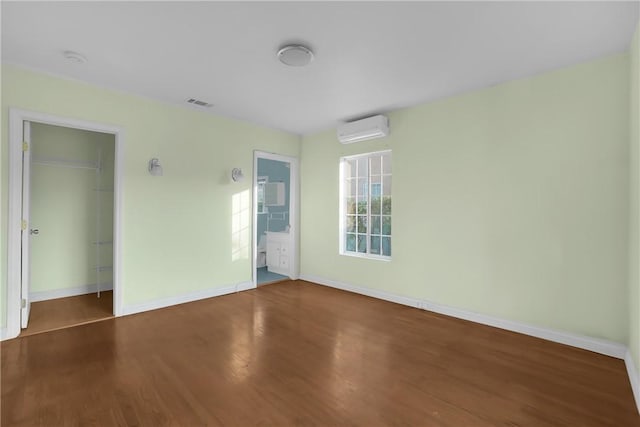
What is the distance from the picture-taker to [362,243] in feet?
15.5

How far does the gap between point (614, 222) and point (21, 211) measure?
539cm

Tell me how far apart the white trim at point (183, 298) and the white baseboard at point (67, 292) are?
149 centimetres

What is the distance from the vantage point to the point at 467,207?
3473 mm

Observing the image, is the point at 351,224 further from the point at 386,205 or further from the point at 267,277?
the point at 267,277

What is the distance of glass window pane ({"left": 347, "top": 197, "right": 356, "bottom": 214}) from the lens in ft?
15.9

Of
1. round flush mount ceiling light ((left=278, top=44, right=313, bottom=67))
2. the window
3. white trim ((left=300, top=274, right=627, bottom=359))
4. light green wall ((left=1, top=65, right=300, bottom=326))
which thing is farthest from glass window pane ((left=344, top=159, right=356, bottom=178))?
round flush mount ceiling light ((left=278, top=44, right=313, bottom=67))

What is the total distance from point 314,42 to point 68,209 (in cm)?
420

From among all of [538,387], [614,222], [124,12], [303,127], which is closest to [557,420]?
[538,387]

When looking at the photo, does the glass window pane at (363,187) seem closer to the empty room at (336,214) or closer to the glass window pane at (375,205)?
the empty room at (336,214)

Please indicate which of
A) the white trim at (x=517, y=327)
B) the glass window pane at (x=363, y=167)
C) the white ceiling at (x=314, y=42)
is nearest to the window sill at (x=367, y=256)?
the white trim at (x=517, y=327)

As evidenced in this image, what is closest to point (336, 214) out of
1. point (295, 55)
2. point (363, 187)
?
point (363, 187)

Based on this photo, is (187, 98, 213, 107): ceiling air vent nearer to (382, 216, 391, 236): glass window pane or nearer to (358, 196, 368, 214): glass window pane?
(358, 196, 368, 214): glass window pane

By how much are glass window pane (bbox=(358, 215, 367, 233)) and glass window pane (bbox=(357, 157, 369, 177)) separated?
65 centimetres

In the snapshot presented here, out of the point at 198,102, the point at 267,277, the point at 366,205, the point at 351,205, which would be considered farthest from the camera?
the point at 267,277
